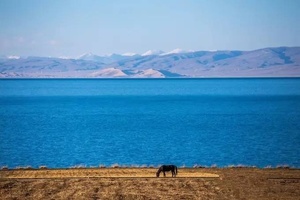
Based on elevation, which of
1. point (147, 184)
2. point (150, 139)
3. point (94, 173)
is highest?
point (147, 184)

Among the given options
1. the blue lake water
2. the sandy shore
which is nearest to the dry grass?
the sandy shore

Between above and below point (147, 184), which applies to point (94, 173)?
below

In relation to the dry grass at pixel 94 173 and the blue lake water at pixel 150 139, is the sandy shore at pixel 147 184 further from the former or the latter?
the blue lake water at pixel 150 139

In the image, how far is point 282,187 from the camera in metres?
25.4

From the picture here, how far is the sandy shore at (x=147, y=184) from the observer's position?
23.4m

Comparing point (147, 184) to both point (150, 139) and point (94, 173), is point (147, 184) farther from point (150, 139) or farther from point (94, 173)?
point (150, 139)

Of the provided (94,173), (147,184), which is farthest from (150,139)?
(147,184)

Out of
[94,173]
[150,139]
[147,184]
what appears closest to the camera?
[147,184]

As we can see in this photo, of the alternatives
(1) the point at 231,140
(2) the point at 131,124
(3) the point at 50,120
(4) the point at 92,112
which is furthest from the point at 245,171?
(4) the point at 92,112

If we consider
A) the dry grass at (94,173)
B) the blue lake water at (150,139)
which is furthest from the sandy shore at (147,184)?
the blue lake water at (150,139)

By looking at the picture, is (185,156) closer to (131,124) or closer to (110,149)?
(110,149)

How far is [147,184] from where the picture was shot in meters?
25.6

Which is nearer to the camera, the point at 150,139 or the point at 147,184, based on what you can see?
the point at 147,184

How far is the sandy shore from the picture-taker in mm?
23438
